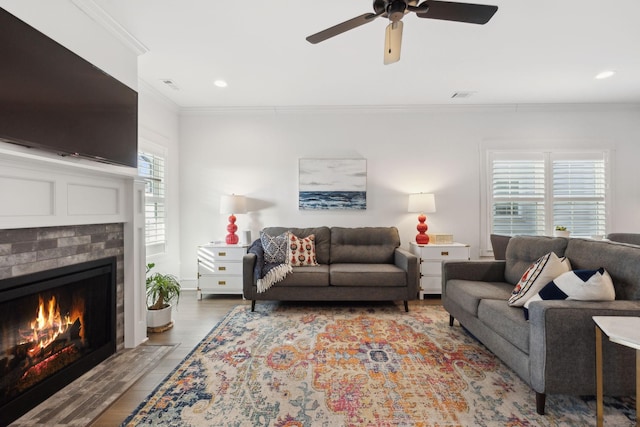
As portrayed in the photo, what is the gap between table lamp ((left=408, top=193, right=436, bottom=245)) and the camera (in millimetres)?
4172

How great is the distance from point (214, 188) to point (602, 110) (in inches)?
222

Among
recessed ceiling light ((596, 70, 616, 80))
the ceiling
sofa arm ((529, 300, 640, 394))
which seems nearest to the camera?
sofa arm ((529, 300, 640, 394))

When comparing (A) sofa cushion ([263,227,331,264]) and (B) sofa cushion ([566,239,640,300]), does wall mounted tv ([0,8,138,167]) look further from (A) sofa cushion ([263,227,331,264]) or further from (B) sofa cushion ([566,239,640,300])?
(B) sofa cushion ([566,239,640,300])

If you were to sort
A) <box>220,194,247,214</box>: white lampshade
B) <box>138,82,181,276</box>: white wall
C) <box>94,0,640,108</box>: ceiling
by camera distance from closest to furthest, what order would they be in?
<box>94,0,640,108</box>: ceiling
<box>138,82,181,276</box>: white wall
<box>220,194,247,214</box>: white lampshade

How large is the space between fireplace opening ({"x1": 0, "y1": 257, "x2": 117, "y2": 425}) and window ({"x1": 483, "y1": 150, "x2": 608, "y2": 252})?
456 cm

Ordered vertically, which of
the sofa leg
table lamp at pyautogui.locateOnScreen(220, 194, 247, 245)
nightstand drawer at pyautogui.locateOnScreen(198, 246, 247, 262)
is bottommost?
the sofa leg

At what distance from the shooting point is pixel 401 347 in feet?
8.46

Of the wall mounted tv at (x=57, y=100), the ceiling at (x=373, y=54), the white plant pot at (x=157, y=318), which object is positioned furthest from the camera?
the white plant pot at (x=157, y=318)

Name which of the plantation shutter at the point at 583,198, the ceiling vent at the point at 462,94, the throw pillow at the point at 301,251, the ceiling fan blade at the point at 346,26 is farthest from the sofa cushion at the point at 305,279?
the plantation shutter at the point at 583,198

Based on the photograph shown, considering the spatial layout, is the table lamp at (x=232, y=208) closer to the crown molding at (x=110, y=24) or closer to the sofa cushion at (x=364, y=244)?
the sofa cushion at (x=364, y=244)

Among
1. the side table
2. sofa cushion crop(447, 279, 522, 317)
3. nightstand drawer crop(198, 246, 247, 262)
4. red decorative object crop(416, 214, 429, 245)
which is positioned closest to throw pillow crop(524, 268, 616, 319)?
the side table

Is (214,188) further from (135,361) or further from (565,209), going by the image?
(565,209)

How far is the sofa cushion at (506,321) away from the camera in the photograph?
73.2 inches

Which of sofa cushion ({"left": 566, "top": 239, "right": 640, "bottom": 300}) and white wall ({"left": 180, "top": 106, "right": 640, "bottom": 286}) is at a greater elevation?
white wall ({"left": 180, "top": 106, "right": 640, "bottom": 286})
